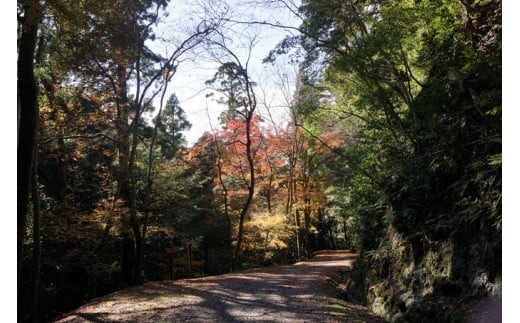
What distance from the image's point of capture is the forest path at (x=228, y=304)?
18.4 ft

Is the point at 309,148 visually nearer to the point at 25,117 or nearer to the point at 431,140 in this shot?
the point at 431,140

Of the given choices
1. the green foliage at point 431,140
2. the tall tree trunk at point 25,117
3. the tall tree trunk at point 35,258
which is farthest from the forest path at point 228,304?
the tall tree trunk at point 25,117

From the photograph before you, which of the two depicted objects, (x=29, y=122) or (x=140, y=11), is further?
(x=140, y=11)

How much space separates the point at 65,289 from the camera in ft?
37.7

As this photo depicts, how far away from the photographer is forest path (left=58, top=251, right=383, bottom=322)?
221 inches

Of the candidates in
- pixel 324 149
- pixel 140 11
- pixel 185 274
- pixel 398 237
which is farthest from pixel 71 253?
pixel 324 149

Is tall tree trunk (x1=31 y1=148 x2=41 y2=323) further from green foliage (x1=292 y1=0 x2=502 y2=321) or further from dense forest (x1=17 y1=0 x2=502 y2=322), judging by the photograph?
green foliage (x1=292 y1=0 x2=502 y2=321)

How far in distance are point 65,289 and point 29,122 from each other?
889 cm

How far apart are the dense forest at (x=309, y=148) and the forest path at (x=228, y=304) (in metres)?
0.86

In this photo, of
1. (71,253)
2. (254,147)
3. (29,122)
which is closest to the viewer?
(29,122)

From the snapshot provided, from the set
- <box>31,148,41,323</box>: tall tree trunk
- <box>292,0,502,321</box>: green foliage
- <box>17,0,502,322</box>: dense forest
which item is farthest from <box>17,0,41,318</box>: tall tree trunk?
<box>292,0,502,321</box>: green foliage

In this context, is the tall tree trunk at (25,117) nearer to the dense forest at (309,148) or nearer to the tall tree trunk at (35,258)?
the dense forest at (309,148)

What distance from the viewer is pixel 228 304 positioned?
6.59m
